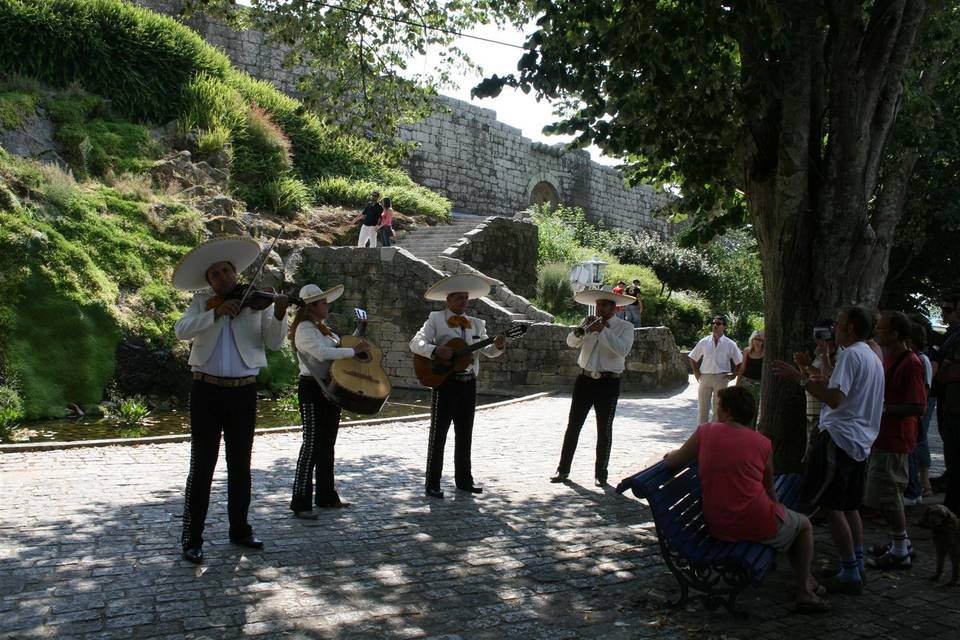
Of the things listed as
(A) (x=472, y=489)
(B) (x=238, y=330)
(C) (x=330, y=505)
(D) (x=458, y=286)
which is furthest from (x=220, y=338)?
(A) (x=472, y=489)

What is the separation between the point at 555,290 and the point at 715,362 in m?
12.2

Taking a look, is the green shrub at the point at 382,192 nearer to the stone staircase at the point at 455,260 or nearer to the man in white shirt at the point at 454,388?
the stone staircase at the point at 455,260

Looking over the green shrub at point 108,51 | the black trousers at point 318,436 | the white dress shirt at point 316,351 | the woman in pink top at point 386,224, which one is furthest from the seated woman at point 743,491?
the green shrub at point 108,51

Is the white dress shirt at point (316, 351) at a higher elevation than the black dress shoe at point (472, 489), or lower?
higher

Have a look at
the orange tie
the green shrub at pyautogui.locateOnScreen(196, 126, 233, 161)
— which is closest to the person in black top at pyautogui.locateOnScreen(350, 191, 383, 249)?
the green shrub at pyautogui.locateOnScreen(196, 126, 233, 161)

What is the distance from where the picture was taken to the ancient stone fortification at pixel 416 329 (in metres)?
17.3

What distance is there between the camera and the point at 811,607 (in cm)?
A: 469

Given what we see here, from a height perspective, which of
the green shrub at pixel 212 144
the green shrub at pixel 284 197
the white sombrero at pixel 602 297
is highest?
the green shrub at pixel 212 144

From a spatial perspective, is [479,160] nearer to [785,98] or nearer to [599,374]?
[599,374]

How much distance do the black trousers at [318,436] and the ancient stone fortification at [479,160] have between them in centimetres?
1931

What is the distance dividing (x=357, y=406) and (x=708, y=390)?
243 inches

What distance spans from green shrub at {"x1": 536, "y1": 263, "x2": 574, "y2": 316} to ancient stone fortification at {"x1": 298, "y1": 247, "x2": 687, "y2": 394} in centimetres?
497

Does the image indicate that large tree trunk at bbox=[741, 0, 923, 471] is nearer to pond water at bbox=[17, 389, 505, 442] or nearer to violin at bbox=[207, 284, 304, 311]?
violin at bbox=[207, 284, 304, 311]

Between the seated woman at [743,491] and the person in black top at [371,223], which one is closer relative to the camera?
the seated woman at [743,491]
